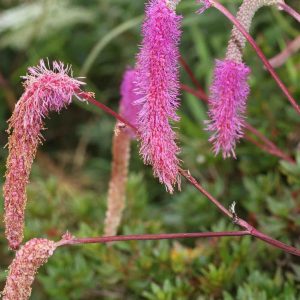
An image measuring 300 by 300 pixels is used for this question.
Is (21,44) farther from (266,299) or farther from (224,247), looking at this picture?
(266,299)

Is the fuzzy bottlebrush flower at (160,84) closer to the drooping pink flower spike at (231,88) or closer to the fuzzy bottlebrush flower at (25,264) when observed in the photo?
the drooping pink flower spike at (231,88)

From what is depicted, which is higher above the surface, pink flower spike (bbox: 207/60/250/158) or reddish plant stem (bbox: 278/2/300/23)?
reddish plant stem (bbox: 278/2/300/23)

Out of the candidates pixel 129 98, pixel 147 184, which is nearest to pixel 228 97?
pixel 129 98

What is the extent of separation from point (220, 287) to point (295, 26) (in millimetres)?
1278

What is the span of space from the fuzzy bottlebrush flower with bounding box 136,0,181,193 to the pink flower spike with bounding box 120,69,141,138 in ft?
0.79

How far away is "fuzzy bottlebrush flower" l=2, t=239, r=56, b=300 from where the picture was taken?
0.90m

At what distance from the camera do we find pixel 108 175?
2066mm

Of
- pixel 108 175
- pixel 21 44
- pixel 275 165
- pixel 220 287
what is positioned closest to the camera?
pixel 220 287

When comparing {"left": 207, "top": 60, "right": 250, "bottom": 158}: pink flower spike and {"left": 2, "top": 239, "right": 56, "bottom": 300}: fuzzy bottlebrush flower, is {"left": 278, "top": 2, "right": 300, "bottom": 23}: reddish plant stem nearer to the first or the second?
{"left": 207, "top": 60, "right": 250, "bottom": 158}: pink flower spike

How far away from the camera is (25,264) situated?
0.90 meters

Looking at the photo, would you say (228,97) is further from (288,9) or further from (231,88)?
(288,9)

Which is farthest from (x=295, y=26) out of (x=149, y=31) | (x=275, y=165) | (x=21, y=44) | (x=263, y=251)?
(x=149, y=31)

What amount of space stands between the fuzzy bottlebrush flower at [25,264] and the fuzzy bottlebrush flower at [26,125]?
0.16 feet

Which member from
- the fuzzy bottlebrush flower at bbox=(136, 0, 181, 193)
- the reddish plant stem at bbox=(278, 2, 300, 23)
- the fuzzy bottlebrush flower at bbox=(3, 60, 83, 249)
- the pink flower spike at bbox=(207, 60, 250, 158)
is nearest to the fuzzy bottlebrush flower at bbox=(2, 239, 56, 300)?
the fuzzy bottlebrush flower at bbox=(3, 60, 83, 249)
